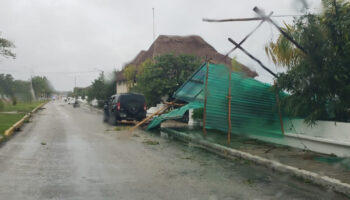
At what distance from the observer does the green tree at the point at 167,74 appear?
23.1m

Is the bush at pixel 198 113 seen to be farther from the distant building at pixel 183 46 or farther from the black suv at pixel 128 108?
the distant building at pixel 183 46

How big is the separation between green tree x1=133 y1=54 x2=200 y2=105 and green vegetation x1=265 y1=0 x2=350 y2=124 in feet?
45.6

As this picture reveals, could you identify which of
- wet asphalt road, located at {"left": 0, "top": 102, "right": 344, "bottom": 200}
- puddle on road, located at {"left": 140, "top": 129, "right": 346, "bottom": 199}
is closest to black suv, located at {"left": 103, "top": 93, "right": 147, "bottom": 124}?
wet asphalt road, located at {"left": 0, "top": 102, "right": 344, "bottom": 200}

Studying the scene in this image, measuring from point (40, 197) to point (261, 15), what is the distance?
6691 millimetres

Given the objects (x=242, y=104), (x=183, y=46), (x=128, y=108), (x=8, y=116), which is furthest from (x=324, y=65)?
(x=183, y=46)

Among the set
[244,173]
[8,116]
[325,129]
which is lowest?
[244,173]

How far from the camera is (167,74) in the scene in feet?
78.4

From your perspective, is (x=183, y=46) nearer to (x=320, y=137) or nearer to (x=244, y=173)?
(x=320, y=137)

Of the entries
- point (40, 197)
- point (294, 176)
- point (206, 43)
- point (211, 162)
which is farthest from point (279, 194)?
point (206, 43)

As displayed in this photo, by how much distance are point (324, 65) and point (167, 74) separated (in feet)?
51.8

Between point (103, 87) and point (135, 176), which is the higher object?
point (103, 87)

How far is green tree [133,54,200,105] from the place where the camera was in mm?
23094

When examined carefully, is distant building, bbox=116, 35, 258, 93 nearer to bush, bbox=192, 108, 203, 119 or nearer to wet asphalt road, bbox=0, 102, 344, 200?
bush, bbox=192, 108, 203, 119

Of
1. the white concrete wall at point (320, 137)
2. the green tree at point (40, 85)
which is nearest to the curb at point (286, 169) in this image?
the white concrete wall at point (320, 137)
